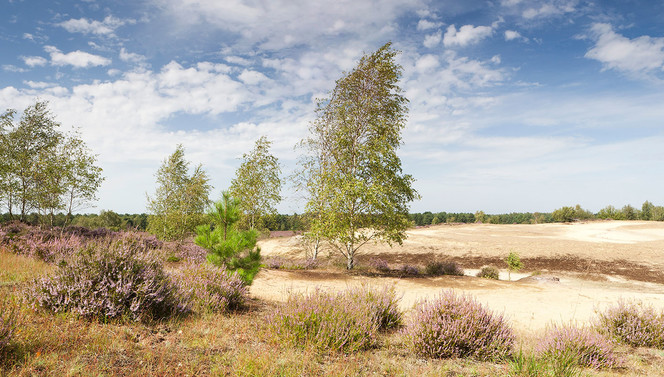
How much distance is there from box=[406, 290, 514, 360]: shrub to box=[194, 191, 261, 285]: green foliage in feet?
15.0

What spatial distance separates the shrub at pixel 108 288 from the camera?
570 cm

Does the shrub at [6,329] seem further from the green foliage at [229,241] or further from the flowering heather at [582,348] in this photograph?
the flowering heather at [582,348]

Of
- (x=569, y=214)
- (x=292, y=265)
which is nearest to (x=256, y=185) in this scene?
(x=292, y=265)

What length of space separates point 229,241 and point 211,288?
4.16 feet

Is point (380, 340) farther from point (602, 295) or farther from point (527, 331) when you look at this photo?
point (602, 295)

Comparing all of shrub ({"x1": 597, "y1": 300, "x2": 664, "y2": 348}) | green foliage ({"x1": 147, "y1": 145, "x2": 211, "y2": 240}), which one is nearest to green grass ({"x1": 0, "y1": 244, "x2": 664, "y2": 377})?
shrub ({"x1": 597, "y1": 300, "x2": 664, "y2": 348})

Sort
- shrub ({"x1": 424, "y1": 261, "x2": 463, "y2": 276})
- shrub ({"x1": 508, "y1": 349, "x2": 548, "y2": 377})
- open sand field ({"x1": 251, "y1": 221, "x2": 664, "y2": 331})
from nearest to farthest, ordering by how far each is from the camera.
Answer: shrub ({"x1": 508, "y1": 349, "x2": 548, "y2": 377})
open sand field ({"x1": 251, "y1": 221, "x2": 664, "y2": 331})
shrub ({"x1": 424, "y1": 261, "x2": 463, "y2": 276})

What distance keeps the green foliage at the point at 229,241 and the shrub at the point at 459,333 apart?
Result: 4563 mm

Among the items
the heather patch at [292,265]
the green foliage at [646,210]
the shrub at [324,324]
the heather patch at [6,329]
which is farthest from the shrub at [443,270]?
the green foliage at [646,210]

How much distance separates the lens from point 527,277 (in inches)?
845

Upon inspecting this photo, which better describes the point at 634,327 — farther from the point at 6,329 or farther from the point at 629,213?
the point at 629,213

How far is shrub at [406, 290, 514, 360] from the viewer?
5711 millimetres

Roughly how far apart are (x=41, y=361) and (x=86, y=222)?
288 ft

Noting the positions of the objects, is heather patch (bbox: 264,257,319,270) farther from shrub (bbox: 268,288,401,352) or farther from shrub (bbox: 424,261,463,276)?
shrub (bbox: 268,288,401,352)
